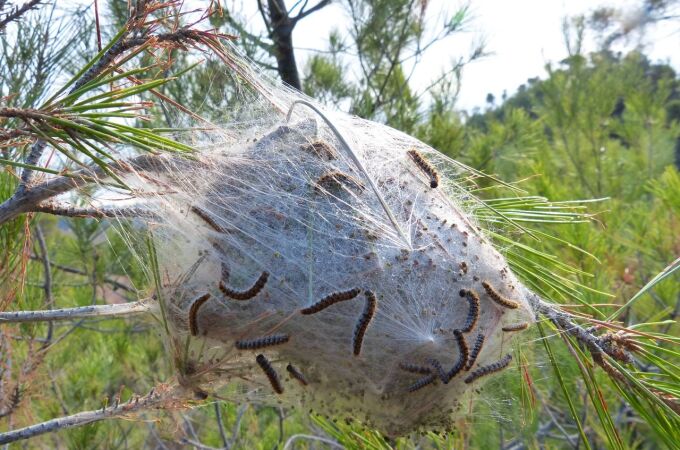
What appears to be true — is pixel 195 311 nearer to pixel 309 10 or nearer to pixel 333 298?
pixel 333 298

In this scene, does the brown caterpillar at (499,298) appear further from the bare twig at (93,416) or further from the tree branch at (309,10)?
the tree branch at (309,10)

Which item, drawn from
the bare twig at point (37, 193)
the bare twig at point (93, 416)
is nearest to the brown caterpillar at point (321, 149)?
the bare twig at point (37, 193)

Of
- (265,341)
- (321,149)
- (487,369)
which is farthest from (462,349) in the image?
(321,149)

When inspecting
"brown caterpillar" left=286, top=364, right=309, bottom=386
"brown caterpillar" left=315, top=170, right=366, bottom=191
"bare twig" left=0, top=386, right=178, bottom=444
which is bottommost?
"bare twig" left=0, top=386, right=178, bottom=444

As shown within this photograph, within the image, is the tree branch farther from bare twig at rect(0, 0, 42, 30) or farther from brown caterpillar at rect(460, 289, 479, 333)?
brown caterpillar at rect(460, 289, 479, 333)

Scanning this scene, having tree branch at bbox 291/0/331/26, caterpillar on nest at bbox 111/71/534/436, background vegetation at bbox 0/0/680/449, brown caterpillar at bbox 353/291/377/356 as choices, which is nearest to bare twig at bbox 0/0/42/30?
background vegetation at bbox 0/0/680/449

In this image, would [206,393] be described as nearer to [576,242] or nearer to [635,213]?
[576,242]

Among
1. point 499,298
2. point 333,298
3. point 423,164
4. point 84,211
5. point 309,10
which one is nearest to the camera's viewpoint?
point 333,298
